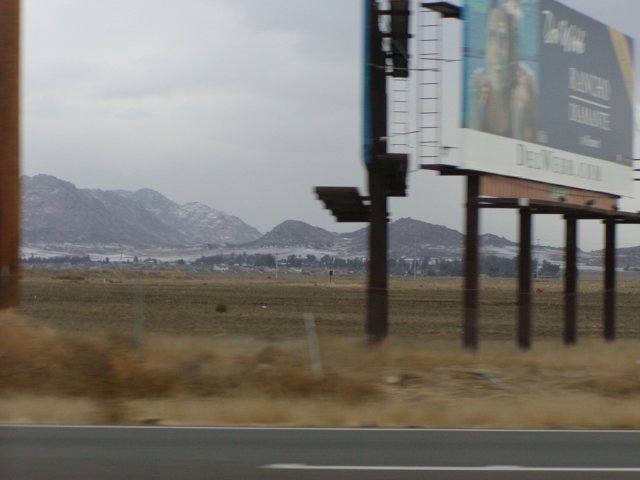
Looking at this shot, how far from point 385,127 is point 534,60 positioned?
479 cm

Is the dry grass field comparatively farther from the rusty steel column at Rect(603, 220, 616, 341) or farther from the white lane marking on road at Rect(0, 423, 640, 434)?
the rusty steel column at Rect(603, 220, 616, 341)

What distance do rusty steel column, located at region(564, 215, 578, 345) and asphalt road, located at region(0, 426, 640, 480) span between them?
10821mm

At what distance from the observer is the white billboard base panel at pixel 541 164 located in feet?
65.3

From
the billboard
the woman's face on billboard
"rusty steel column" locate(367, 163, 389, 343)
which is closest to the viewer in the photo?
"rusty steel column" locate(367, 163, 389, 343)

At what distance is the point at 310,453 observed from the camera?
10.6 metres

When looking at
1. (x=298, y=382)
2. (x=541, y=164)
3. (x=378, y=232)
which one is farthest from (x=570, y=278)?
(x=298, y=382)

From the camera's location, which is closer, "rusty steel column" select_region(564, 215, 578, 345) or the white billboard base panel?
the white billboard base panel

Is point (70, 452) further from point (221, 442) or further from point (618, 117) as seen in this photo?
point (618, 117)

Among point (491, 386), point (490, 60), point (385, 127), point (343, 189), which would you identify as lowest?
point (491, 386)

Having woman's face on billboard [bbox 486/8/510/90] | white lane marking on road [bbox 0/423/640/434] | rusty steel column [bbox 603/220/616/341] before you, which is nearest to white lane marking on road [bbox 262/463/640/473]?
white lane marking on road [bbox 0/423/640/434]

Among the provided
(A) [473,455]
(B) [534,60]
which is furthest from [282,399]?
(B) [534,60]

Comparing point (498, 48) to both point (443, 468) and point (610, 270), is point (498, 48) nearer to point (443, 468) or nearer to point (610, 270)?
point (610, 270)

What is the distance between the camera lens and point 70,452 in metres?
10.4

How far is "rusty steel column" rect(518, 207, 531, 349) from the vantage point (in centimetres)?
2050
